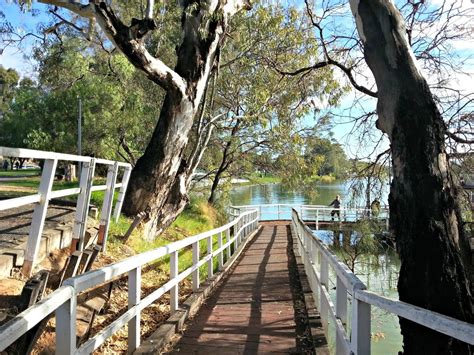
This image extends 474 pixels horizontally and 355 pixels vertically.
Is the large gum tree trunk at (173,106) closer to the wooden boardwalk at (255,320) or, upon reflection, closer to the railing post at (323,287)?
the wooden boardwalk at (255,320)

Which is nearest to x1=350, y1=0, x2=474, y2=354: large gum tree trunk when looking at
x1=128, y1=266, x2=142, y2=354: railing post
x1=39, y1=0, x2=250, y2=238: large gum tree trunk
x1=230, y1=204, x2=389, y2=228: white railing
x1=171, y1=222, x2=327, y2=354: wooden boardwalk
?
x1=171, y1=222, x2=327, y2=354: wooden boardwalk

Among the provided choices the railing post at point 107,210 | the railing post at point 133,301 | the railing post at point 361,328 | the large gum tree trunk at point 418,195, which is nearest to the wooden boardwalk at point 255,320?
the railing post at point 133,301

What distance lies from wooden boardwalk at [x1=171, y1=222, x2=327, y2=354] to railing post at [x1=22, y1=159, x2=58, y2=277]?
5.54 ft

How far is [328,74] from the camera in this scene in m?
→ 12.8

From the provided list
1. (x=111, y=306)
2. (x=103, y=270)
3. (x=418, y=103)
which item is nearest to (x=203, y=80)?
(x=111, y=306)

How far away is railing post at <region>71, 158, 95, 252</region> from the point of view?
530 cm

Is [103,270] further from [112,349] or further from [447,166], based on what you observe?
[447,166]

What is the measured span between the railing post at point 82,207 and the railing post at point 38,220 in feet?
2.75

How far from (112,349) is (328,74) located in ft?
32.9

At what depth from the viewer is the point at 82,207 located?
17.5 feet

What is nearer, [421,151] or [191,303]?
[421,151]

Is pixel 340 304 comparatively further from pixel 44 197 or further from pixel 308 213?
pixel 308 213

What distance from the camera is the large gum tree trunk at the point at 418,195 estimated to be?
3926 mm

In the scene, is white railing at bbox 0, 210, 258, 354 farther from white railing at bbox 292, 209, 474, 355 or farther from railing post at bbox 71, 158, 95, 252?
white railing at bbox 292, 209, 474, 355
